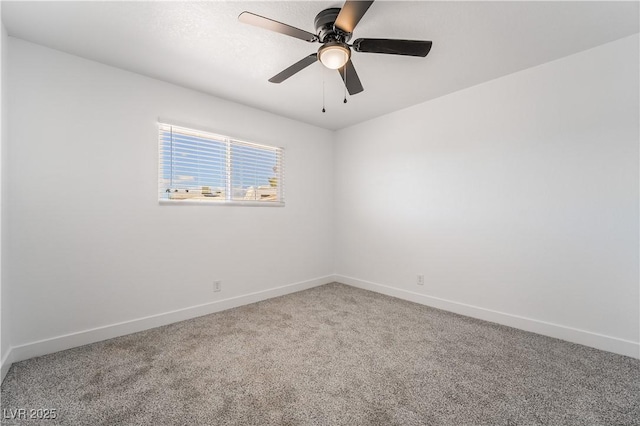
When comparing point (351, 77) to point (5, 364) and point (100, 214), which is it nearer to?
point (100, 214)

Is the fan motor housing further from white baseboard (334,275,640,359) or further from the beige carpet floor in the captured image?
white baseboard (334,275,640,359)

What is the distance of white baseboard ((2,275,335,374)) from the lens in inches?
81.6

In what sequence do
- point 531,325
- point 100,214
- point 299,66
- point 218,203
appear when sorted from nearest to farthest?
1. point 299,66
2. point 100,214
3. point 531,325
4. point 218,203

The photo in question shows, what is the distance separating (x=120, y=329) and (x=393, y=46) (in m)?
3.32

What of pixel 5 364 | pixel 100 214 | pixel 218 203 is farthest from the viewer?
pixel 218 203

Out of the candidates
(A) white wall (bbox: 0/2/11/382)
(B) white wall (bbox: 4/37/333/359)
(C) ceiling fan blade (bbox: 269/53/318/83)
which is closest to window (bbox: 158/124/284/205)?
(B) white wall (bbox: 4/37/333/359)

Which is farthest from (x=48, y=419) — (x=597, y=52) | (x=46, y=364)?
(x=597, y=52)

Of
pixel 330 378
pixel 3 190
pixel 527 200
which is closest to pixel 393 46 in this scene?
pixel 527 200

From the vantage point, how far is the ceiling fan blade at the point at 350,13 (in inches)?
56.4

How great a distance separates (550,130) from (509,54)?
810mm

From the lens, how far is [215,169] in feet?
10.5

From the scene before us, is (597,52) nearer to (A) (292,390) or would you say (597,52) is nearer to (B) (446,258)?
(B) (446,258)

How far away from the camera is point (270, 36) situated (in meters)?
2.08

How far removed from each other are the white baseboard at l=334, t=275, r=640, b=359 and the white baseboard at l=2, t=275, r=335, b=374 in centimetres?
185
